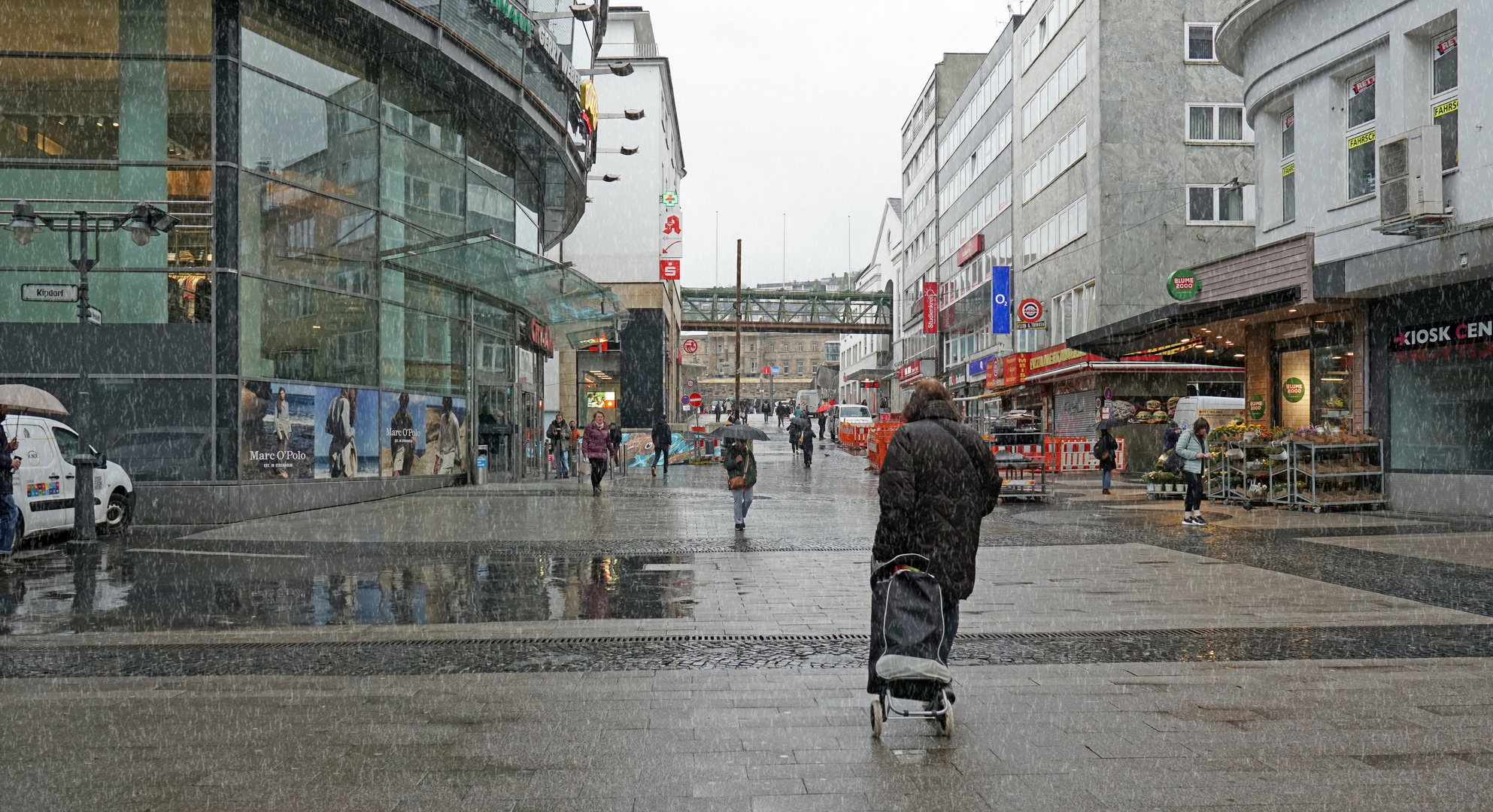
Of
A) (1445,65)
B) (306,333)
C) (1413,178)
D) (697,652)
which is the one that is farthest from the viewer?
(306,333)

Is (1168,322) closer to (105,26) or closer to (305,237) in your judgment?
(305,237)

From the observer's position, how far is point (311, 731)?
5.54 meters

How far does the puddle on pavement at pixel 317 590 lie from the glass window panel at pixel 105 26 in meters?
8.49

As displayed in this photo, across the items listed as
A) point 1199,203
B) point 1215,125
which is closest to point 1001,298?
point 1199,203

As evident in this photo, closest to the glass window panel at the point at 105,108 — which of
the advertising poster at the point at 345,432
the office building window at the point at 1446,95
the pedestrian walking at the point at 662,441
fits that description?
the advertising poster at the point at 345,432

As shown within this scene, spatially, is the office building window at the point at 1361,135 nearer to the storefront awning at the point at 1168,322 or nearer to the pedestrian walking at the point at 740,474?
the storefront awning at the point at 1168,322

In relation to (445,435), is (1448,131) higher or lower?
higher

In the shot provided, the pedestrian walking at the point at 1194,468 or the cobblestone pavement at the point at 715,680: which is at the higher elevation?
the pedestrian walking at the point at 1194,468

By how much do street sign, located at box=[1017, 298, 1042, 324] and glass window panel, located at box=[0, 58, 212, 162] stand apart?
98.3 feet

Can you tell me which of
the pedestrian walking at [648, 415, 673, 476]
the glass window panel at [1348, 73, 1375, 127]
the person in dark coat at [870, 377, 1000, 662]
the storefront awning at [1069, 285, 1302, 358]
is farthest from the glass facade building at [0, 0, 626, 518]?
the glass window panel at [1348, 73, 1375, 127]

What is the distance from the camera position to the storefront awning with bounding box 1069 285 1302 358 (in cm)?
2011

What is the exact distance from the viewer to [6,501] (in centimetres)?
1230

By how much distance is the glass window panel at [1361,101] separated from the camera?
60.5 ft

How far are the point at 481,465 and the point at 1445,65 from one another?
2031 centimetres
